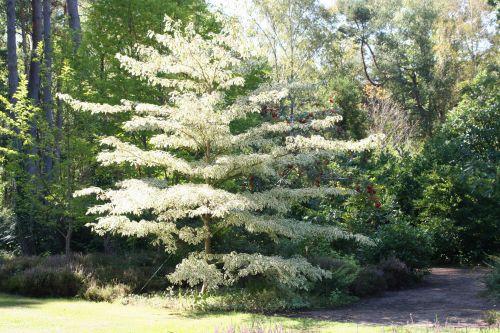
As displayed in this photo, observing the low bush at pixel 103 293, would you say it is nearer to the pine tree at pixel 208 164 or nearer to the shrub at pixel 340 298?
the pine tree at pixel 208 164

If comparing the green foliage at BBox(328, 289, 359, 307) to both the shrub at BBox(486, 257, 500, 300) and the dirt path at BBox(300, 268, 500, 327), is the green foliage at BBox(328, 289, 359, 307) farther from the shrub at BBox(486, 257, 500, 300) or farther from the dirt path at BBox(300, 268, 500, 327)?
the shrub at BBox(486, 257, 500, 300)

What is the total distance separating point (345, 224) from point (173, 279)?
6757 millimetres

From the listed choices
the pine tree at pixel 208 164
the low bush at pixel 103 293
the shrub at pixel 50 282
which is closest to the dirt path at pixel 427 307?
the pine tree at pixel 208 164

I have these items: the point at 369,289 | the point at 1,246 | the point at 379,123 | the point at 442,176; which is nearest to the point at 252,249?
the point at 369,289

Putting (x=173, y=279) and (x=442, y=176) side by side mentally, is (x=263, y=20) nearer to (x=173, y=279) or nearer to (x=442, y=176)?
(x=442, y=176)

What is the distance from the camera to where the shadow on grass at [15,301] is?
998cm

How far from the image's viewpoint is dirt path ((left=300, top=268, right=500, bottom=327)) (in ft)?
29.1

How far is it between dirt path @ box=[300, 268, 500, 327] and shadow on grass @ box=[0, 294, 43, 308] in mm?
5085

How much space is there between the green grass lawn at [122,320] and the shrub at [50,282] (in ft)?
2.71

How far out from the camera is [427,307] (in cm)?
1022

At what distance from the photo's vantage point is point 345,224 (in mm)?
15125

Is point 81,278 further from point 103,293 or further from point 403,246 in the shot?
point 403,246

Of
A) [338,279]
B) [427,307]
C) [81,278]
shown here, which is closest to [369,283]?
[338,279]

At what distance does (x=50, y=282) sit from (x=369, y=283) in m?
6.72
